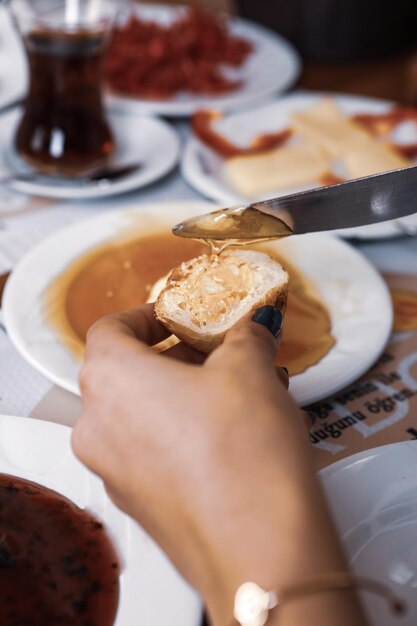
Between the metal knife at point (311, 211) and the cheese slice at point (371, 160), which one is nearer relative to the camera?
the metal knife at point (311, 211)

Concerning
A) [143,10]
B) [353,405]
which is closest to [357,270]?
[353,405]

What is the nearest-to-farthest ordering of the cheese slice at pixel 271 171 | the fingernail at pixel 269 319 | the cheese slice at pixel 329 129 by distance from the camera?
the fingernail at pixel 269 319
the cheese slice at pixel 271 171
the cheese slice at pixel 329 129

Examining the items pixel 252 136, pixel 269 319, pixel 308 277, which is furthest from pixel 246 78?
pixel 269 319

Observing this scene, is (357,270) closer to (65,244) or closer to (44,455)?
(65,244)

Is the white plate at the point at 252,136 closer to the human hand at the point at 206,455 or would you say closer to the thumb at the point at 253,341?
the thumb at the point at 253,341

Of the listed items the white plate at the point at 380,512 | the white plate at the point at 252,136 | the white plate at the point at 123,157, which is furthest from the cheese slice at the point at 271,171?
the white plate at the point at 380,512

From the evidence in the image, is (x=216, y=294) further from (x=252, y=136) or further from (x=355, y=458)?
(x=252, y=136)
